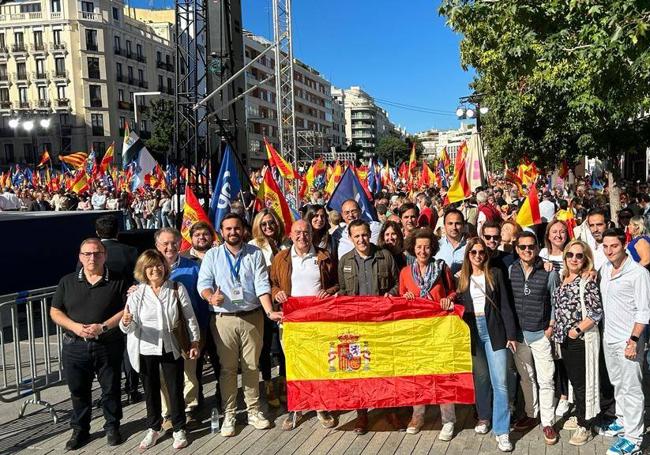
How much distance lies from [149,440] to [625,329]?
3.85 m

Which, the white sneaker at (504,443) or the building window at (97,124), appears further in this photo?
the building window at (97,124)

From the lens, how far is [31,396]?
20.4ft

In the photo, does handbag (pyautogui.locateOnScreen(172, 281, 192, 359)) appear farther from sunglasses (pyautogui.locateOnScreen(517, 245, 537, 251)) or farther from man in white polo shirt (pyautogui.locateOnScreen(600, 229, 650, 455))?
man in white polo shirt (pyautogui.locateOnScreen(600, 229, 650, 455))

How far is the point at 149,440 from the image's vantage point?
495 cm

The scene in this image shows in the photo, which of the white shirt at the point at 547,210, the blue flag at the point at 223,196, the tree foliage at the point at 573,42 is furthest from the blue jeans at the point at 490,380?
the white shirt at the point at 547,210

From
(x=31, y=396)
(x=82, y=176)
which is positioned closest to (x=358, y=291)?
(x=31, y=396)

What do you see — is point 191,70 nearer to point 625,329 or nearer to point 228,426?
point 228,426

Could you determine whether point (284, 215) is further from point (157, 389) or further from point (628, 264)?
point (628, 264)

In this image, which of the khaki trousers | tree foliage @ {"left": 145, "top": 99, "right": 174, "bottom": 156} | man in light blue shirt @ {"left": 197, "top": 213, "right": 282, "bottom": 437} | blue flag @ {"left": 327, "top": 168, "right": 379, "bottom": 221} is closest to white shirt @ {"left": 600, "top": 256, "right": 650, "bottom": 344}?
man in light blue shirt @ {"left": 197, "top": 213, "right": 282, "bottom": 437}

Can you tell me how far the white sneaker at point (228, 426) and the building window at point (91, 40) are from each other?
63235 mm

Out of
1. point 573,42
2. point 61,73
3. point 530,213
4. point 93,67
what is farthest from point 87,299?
point 61,73

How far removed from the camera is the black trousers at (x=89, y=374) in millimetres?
4969

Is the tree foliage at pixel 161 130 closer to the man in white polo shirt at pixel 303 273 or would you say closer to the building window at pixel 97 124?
the building window at pixel 97 124

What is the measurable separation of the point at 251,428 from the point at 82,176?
745 inches
